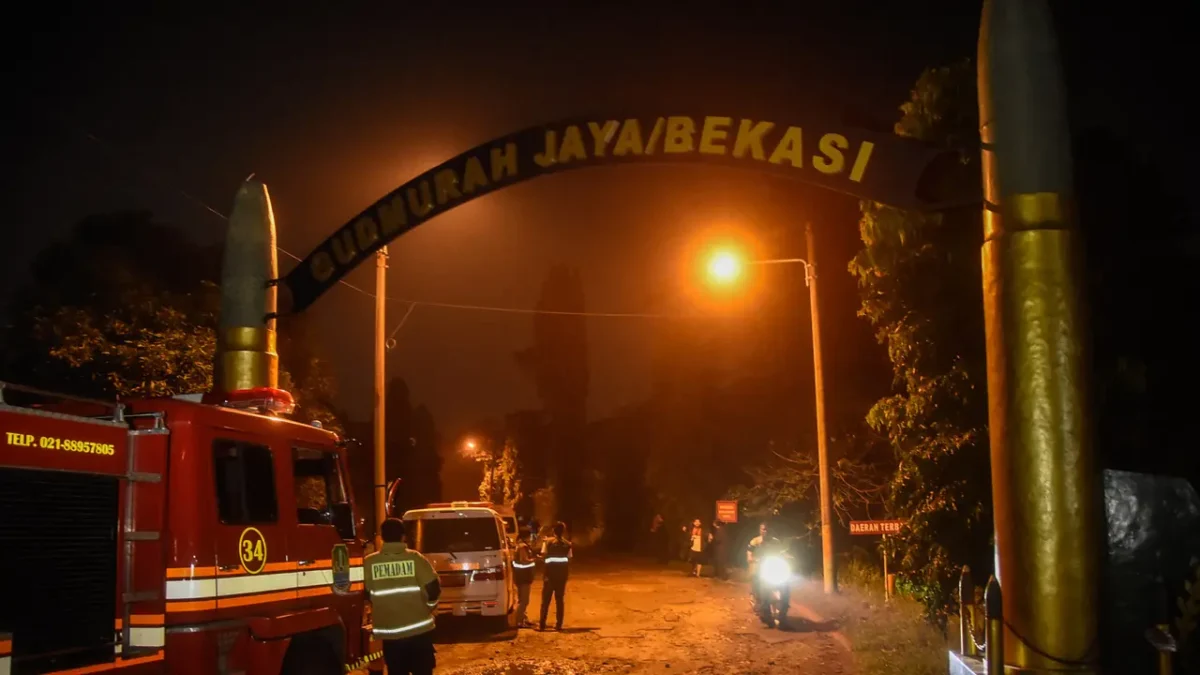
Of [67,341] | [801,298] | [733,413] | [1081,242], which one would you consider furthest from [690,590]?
[1081,242]

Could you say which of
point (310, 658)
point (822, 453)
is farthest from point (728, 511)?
point (310, 658)

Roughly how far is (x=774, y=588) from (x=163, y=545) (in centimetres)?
1119

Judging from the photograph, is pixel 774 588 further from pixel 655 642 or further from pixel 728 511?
pixel 728 511

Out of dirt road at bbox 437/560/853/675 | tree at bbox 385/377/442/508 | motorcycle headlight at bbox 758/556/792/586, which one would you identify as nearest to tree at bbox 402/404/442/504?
tree at bbox 385/377/442/508

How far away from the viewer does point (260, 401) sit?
8.00 meters

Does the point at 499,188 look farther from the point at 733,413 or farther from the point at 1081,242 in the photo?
the point at 733,413

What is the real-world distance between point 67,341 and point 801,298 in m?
15.8

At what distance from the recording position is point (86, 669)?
5949mm

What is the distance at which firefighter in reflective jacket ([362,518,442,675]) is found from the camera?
7.95 metres

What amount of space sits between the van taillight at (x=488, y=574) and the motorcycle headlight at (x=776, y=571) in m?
4.03

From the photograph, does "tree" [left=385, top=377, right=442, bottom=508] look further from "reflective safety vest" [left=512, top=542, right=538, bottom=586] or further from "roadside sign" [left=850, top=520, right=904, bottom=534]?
"roadside sign" [left=850, top=520, right=904, bottom=534]

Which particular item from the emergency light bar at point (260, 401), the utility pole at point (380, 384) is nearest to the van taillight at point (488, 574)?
the utility pole at point (380, 384)

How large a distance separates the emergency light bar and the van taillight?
7.65 m

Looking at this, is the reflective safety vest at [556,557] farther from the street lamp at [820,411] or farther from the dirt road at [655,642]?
the street lamp at [820,411]
